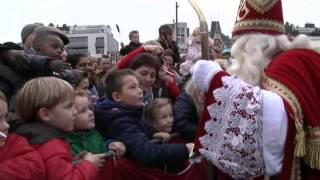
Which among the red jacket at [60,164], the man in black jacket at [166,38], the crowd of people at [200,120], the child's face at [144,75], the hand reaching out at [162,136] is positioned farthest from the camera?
the man in black jacket at [166,38]

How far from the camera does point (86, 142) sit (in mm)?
3031

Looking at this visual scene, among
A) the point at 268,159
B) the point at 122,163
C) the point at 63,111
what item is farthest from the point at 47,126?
the point at 268,159

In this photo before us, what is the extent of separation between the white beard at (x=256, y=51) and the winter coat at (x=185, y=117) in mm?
751

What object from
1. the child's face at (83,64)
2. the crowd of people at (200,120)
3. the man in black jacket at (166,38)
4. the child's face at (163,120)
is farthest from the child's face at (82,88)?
the man in black jacket at (166,38)

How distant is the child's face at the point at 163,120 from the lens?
11.7 ft

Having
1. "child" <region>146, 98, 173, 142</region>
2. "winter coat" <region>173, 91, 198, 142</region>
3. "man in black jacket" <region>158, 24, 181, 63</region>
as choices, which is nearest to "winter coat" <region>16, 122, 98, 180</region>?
"child" <region>146, 98, 173, 142</region>

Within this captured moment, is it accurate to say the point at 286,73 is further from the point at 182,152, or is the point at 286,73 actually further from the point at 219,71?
the point at 182,152

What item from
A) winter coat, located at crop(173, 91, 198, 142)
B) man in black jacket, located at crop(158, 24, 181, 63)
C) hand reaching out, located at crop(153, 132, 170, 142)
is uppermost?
man in black jacket, located at crop(158, 24, 181, 63)

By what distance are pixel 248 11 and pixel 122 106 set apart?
3.20ft

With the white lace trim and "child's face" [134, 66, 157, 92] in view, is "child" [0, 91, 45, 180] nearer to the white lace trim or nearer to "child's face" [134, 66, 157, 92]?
the white lace trim

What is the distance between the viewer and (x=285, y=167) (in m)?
2.74

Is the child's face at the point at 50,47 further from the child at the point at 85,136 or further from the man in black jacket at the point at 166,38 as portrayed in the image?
the man in black jacket at the point at 166,38

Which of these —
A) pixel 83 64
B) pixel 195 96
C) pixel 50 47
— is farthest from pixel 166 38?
pixel 50 47

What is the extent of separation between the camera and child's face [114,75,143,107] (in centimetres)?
335
